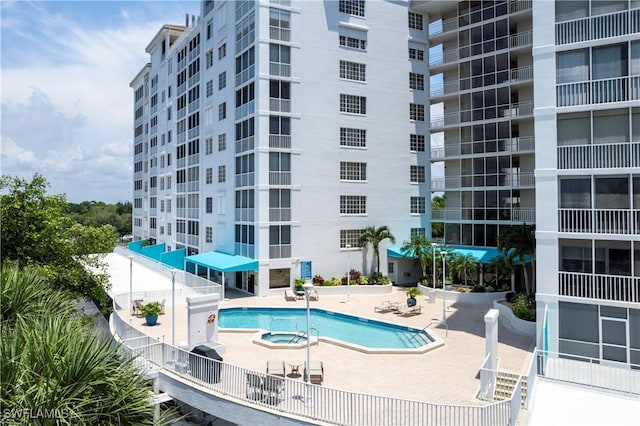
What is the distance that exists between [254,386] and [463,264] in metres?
22.8

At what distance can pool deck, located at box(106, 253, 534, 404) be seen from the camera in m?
16.9

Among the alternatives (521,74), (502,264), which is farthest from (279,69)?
(502,264)

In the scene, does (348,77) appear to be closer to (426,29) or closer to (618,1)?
(426,29)

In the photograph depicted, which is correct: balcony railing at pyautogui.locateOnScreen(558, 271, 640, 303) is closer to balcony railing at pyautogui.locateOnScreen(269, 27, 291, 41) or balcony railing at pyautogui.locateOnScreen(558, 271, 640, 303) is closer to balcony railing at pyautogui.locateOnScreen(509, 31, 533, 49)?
balcony railing at pyautogui.locateOnScreen(509, 31, 533, 49)

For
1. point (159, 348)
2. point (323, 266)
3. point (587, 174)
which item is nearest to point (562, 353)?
point (587, 174)

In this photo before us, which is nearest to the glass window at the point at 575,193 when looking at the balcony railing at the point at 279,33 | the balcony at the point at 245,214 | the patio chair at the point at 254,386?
the patio chair at the point at 254,386

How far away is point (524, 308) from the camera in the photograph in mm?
24766

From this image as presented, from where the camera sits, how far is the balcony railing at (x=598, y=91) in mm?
18766

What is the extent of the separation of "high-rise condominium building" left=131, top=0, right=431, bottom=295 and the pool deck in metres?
8.27

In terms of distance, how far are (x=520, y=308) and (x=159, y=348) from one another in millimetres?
18606

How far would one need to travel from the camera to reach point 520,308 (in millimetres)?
24859

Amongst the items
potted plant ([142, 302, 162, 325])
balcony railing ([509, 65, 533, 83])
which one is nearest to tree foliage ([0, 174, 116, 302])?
potted plant ([142, 302, 162, 325])

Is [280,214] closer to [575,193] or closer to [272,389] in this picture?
[575,193]

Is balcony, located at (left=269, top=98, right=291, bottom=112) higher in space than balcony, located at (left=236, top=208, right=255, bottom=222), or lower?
higher
